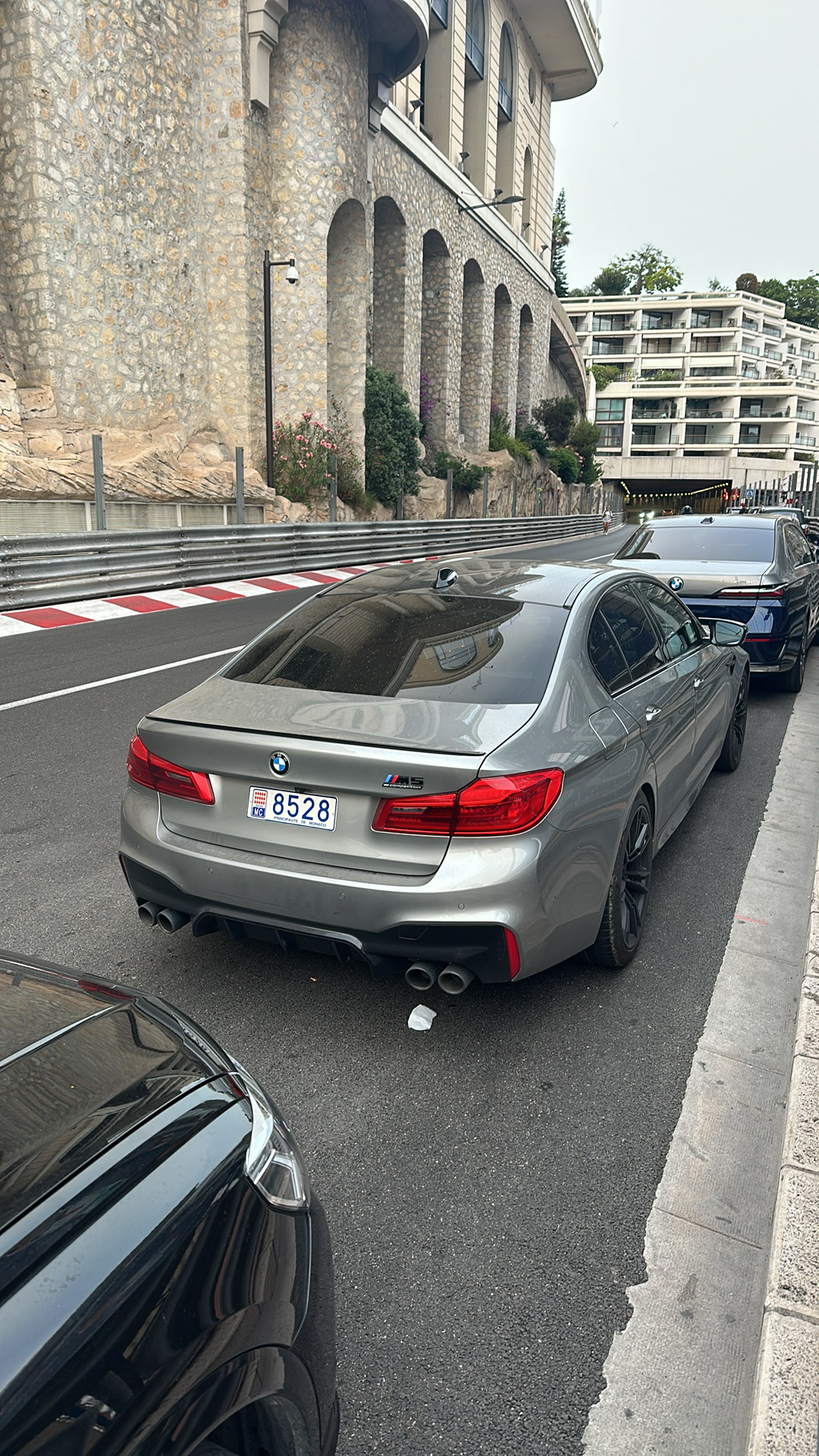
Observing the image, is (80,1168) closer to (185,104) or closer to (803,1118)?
(803,1118)

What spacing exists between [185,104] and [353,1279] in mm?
24661

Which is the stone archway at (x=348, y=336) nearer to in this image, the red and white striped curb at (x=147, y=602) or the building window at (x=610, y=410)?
the red and white striped curb at (x=147, y=602)

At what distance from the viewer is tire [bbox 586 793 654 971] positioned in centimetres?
363

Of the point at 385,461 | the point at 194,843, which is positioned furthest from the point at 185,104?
the point at 194,843

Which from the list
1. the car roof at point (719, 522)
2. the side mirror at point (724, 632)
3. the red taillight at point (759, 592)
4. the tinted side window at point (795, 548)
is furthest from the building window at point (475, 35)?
the side mirror at point (724, 632)

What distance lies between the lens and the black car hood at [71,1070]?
4.36 ft

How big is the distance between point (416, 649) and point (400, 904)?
106 centimetres

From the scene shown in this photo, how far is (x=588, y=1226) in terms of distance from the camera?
2.49 meters

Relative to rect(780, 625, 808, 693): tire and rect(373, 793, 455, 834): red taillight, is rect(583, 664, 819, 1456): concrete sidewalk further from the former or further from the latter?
rect(780, 625, 808, 693): tire

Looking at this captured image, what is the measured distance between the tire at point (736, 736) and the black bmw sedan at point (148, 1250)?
5139 millimetres

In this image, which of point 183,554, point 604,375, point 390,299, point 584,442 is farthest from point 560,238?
point 183,554

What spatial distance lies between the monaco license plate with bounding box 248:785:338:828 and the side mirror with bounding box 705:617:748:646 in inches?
127

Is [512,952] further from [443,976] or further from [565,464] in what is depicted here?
[565,464]

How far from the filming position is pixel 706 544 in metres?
9.24
